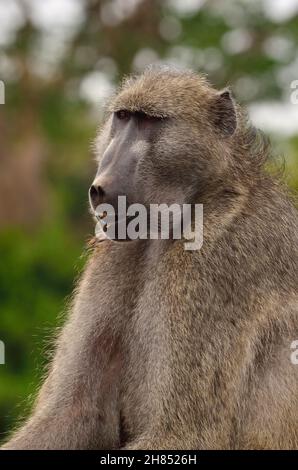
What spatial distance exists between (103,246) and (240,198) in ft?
2.58

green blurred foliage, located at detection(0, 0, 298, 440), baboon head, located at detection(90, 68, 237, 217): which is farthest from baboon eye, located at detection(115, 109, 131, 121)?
green blurred foliage, located at detection(0, 0, 298, 440)

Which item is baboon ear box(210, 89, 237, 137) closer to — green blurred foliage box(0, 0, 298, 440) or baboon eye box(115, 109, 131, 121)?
baboon eye box(115, 109, 131, 121)

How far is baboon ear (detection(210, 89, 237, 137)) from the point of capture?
18.3 feet

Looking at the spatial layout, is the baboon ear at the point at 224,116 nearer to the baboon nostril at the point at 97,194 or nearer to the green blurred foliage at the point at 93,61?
the baboon nostril at the point at 97,194

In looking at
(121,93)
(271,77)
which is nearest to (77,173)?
(271,77)

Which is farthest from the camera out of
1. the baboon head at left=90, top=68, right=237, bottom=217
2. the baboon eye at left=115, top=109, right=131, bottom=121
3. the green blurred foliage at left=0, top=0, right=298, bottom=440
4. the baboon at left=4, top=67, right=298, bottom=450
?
the green blurred foliage at left=0, top=0, right=298, bottom=440

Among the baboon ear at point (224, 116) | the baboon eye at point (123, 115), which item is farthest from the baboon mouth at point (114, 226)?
the baboon ear at point (224, 116)

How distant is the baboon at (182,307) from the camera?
5031 millimetres

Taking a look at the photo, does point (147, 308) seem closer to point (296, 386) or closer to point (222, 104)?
point (296, 386)

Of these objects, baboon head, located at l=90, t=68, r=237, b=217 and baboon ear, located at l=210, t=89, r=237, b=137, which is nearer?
baboon head, located at l=90, t=68, r=237, b=217

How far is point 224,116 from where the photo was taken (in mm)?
5609

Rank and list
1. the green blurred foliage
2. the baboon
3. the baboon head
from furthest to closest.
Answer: the green blurred foliage
the baboon head
the baboon

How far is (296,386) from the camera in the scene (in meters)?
5.17

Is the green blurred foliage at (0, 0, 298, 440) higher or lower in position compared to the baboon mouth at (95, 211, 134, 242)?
higher
